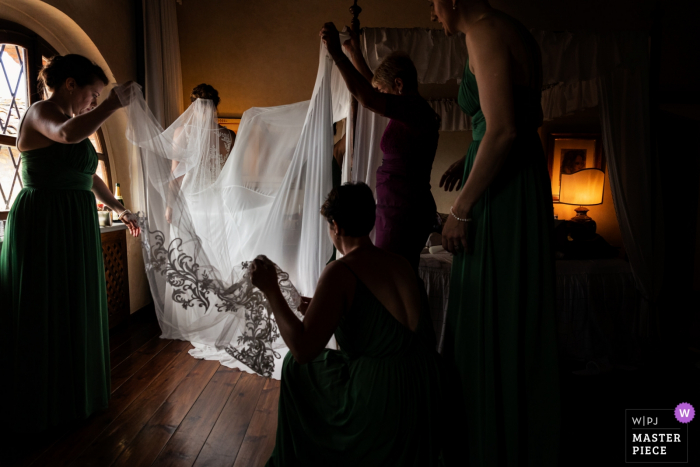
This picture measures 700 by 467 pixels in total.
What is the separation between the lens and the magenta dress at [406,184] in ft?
5.91

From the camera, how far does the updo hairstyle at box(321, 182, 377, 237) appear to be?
136 cm

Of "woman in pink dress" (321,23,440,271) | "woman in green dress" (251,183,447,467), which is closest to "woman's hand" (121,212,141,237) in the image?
"woman in green dress" (251,183,447,467)

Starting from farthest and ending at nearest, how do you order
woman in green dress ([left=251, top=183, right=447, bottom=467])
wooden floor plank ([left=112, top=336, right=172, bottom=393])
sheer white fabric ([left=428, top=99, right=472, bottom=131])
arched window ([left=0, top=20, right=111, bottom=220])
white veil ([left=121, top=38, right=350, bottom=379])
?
sheer white fabric ([left=428, top=99, right=472, bottom=131])
arched window ([left=0, top=20, right=111, bottom=220])
wooden floor plank ([left=112, top=336, right=172, bottom=393])
white veil ([left=121, top=38, right=350, bottom=379])
woman in green dress ([left=251, top=183, right=447, bottom=467])

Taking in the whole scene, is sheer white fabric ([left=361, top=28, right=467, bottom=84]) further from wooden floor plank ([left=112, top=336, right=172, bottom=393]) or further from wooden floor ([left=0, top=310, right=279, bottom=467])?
wooden floor plank ([left=112, top=336, right=172, bottom=393])

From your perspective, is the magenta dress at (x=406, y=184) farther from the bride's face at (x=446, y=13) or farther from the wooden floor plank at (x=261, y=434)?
the wooden floor plank at (x=261, y=434)

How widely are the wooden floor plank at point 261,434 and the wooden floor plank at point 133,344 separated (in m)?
1.08

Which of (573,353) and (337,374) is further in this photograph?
(573,353)

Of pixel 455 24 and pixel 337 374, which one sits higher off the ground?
pixel 455 24

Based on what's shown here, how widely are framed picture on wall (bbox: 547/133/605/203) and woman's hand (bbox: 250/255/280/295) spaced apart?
187 inches

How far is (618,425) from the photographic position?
2170 mm

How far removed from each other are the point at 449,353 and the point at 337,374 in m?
0.35

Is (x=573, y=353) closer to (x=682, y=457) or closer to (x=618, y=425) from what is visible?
(x=618, y=425)

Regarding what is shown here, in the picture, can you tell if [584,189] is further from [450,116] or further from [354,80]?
[354,80]

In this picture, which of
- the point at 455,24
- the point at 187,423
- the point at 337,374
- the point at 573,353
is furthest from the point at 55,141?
the point at 573,353
